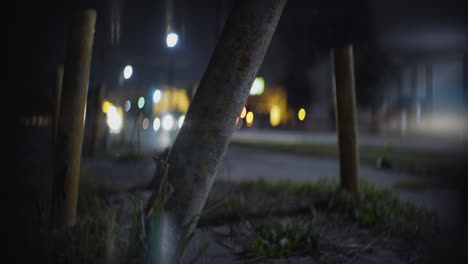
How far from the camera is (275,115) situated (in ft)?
196

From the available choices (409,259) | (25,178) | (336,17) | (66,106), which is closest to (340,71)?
(336,17)

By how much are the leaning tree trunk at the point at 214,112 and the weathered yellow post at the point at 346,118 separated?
9.29 feet

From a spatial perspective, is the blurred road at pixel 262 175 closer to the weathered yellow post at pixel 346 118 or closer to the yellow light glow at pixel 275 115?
the weathered yellow post at pixel 346 118

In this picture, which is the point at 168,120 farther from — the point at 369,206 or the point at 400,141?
the point at 369,206

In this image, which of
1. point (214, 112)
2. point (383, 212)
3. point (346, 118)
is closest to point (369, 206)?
point (383, 212)

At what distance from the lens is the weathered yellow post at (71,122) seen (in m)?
3.96

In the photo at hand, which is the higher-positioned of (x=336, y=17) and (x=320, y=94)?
(x=320, y=94)

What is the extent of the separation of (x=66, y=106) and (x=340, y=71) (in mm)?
3743

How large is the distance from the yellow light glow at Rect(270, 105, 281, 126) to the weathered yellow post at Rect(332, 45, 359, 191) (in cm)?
5258

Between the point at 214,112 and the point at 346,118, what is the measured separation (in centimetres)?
320

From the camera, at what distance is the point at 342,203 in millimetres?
5195

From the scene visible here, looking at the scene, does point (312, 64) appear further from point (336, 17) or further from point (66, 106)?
point (66, 106)

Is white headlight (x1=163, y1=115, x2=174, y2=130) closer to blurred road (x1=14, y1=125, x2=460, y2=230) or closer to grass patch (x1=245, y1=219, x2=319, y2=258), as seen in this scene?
blurred road (x1=14, y1=125, x2=460, y2=230)

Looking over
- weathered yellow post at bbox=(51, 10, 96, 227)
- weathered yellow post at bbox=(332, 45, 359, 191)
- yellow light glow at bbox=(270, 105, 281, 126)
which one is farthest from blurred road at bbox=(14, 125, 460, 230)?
yellow light glow at bbox=(270, 105, 281, 126)
